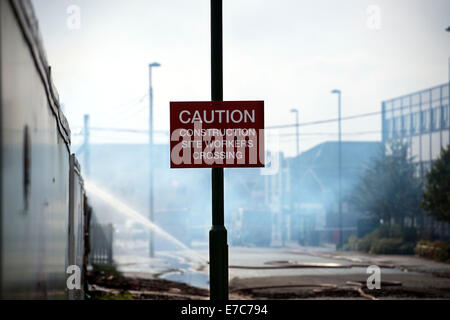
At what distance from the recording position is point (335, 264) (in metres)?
29.5

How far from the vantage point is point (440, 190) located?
3441 cm

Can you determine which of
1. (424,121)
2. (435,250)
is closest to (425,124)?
(424,121)

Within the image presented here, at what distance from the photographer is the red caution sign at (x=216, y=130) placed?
260 inches

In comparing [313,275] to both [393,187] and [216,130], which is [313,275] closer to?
[216,130]

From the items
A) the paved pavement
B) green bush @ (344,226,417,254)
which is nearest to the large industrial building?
green bush @ (344,226,417,254)

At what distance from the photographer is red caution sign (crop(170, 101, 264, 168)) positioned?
661cm

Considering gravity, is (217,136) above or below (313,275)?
above

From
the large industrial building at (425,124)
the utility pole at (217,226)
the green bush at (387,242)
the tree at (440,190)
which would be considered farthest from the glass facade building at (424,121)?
the utility pole at (217,226)

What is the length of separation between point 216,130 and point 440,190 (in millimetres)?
29888

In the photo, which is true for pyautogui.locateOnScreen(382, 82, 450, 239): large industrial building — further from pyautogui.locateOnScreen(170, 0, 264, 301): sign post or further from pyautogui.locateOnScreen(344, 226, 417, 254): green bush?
pyautogui.locateOnScreen(170, 0, 264, 301): sign post
